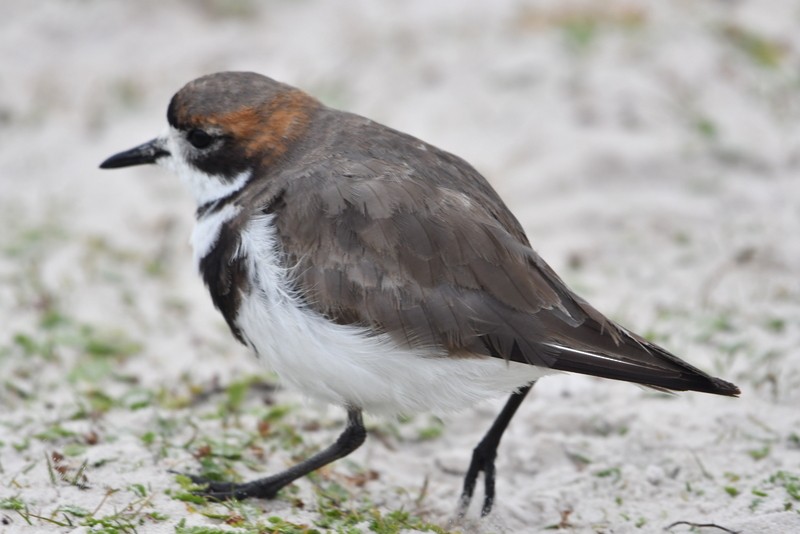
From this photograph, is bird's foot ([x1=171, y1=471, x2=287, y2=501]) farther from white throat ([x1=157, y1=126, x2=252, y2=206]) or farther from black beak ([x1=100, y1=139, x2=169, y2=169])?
black beak ([x1=100, y1=139, x2=169, y2=169])

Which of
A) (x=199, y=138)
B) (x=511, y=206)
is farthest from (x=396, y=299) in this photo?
(x=511, y=206)

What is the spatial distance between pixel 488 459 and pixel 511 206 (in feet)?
10.4

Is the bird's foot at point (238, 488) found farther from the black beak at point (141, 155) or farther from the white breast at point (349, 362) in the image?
the black beak at point (141, 155)

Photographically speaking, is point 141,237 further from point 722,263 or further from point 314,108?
point 722,263

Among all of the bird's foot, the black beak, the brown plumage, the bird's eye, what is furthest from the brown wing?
the black beak

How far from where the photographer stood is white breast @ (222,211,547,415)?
418cm

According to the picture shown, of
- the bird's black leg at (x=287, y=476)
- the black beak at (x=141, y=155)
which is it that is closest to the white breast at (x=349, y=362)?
the bird's black leg at (x=287, y=476)

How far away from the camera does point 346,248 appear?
428 centimetres

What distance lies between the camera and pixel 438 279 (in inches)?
165

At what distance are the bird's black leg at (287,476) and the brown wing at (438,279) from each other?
601mm

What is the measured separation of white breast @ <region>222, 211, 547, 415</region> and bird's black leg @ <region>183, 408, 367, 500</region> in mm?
234

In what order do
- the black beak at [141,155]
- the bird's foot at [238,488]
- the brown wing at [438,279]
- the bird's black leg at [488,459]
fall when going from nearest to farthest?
the brown wing at [438,279] → the bird's foot at [238,488] → the bird's black leg at [488,459] → the black beak at [141,155]

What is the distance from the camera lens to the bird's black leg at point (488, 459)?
467 centimetres

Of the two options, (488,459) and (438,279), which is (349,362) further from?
(488,459)
